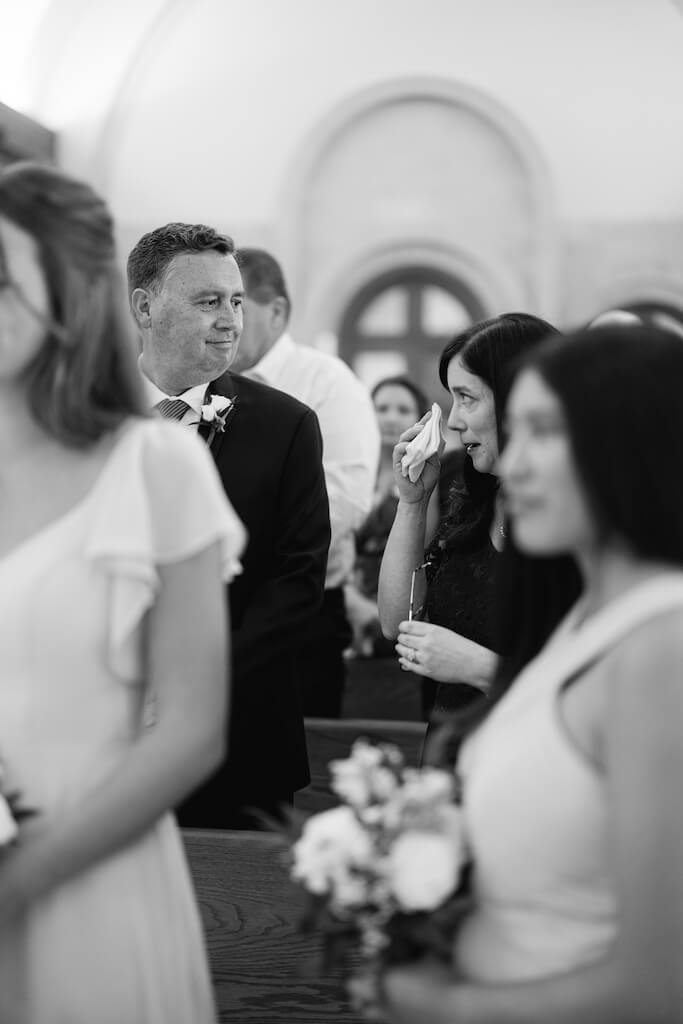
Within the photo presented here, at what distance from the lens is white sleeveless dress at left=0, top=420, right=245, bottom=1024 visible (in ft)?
5.61

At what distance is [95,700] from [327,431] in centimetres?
342

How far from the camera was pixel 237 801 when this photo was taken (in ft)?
10.3

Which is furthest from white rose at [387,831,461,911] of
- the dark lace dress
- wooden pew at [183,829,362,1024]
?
the dark lace dress

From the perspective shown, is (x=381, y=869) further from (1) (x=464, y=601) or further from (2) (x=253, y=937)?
(1) (x=464, y=601)

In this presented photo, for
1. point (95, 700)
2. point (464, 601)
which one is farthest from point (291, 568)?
point (95, 700)

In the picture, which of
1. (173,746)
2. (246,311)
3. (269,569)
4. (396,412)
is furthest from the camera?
(396,412)

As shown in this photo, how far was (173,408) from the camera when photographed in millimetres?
3256

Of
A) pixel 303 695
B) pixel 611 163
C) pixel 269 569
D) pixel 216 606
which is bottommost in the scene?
pixel 303 695

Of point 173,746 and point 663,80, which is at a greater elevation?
point 663,80

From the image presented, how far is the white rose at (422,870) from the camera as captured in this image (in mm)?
1503

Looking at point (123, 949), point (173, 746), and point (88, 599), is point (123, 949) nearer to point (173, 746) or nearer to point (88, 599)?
point (173, 746)

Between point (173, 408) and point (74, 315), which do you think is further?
point (173, 408)

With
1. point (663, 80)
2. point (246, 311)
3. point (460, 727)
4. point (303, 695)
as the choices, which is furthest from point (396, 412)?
point (663, 80)

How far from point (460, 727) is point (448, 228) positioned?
33.7ft
